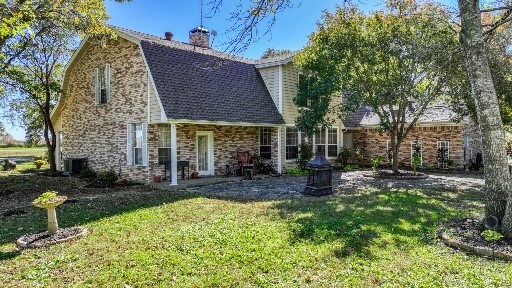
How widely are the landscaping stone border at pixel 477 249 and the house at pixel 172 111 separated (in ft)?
29.1

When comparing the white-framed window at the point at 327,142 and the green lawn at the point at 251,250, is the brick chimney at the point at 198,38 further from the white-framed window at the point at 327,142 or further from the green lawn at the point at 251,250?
the green lawn at the point at 251,250

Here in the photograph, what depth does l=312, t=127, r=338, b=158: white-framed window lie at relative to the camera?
19.7 metres

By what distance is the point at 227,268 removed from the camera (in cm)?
475

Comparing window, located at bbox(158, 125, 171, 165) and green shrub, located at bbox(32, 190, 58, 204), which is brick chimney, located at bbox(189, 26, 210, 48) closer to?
window, located at bbox(158, 125, 171, 165)

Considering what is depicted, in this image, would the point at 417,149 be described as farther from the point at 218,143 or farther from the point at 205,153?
the point at 205,153

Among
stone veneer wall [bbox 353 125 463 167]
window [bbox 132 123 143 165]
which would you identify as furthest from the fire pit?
stone veneer wall [bbox 353 125 463 167]

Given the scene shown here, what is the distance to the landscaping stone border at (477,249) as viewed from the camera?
5.07 meters

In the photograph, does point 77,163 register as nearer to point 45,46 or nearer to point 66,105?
point 66,105

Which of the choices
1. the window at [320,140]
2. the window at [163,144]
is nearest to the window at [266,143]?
the window at [320,140]

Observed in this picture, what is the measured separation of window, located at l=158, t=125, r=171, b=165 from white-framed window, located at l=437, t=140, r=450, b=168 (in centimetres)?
1433

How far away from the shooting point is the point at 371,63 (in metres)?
14.8

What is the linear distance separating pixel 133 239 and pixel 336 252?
11.0ft

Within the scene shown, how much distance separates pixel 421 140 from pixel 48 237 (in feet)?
62.2

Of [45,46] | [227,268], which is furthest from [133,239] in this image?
[45,46]
